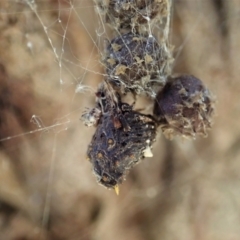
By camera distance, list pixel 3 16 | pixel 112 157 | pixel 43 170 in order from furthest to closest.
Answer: pixel 43 170, pixel 3 16, pixel 112 157

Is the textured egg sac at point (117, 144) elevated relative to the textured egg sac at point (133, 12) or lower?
lower

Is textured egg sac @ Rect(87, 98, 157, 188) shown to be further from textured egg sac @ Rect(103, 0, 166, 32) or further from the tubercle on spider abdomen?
textured egg sac @ Rect(103, 0, 166, 32)

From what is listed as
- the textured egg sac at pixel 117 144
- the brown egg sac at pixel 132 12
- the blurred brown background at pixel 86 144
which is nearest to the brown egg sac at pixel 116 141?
the textured egg sac at pixel 117 144

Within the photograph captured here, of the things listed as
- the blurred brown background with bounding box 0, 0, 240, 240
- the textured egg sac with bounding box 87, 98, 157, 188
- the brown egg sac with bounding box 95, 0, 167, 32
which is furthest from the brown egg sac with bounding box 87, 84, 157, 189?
the blurred brown background with bounding box 0, 0, 240, 240

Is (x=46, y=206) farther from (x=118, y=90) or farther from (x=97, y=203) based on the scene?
(x=118, y=90)

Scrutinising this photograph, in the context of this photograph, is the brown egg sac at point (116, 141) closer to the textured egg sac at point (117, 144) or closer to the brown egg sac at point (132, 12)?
the textured egg sac at point (117, 144)

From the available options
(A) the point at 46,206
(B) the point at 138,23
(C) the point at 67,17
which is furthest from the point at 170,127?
(A) the point at 46,206
